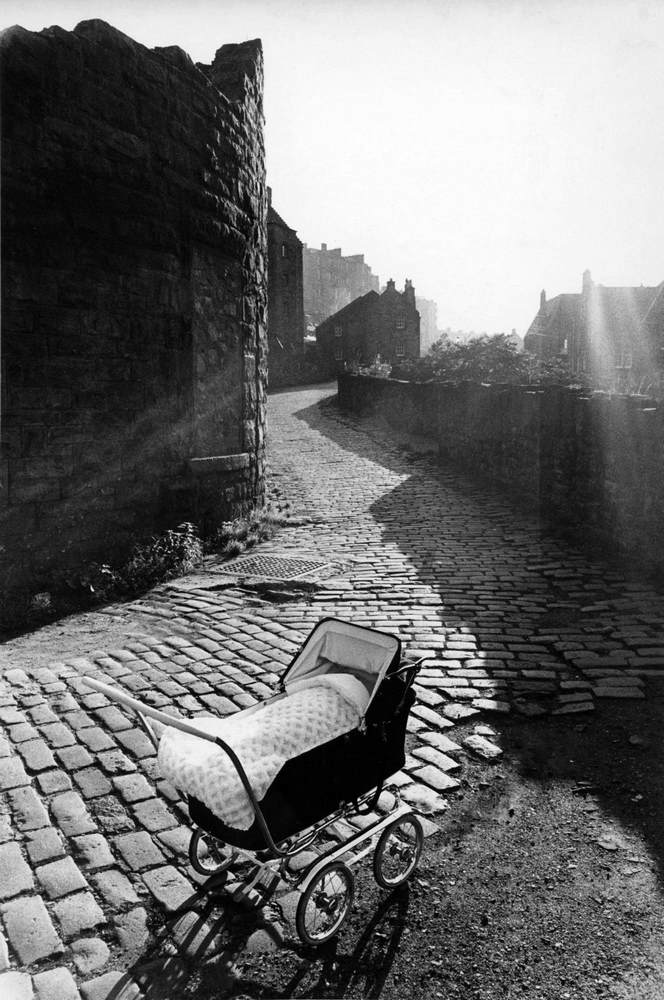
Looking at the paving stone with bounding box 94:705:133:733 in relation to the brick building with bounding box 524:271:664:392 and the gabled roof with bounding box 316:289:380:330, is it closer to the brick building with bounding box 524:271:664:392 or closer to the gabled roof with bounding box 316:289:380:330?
the brick building with bounding box 524:271:664:392

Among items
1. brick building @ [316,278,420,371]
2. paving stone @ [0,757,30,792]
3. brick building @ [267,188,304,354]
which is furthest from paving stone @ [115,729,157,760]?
brick building @ [316,278,420,371]

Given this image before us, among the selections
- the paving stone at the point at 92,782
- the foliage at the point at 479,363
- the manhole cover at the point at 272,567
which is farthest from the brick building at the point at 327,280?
the paving stone at the point at 92,782

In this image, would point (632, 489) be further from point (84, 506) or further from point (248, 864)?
point (248, 864)

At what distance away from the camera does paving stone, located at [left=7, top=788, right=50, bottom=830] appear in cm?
351

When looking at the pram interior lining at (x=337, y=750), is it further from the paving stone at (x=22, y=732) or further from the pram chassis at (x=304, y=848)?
the paving stone at (x=22, y=732)

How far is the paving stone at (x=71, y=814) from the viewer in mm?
3479

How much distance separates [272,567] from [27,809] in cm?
488

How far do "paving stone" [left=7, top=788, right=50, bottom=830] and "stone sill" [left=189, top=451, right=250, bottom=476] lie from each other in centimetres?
543

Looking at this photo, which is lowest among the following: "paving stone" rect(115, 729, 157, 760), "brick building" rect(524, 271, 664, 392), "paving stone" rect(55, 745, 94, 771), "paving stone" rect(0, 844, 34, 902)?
"paving stone" rect(115, 729, 157, 760)

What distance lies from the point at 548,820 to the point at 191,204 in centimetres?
756

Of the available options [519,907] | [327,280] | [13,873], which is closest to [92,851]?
[13,873]

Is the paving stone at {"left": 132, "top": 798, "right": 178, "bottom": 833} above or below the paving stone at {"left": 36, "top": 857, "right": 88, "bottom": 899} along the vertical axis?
below

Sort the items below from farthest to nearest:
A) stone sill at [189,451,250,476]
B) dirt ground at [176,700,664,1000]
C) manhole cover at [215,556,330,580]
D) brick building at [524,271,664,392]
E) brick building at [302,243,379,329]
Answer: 1. brick building at [302,243,379,329]
2. brick building at [524,271,664,392]
3. stone sill at [189,451,250,476]
4. manhole cover at [215,556,330,580]
5. dirt ground at [176,700,664,1000]

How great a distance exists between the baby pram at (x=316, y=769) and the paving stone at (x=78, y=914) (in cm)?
41
